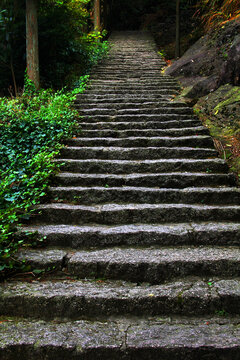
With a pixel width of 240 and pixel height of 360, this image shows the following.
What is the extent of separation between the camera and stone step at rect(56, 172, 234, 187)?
11.0ft

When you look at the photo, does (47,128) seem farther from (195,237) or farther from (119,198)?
(195,237)

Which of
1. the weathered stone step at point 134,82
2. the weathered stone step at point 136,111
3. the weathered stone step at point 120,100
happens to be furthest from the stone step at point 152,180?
the weathered stone step at point 134,82

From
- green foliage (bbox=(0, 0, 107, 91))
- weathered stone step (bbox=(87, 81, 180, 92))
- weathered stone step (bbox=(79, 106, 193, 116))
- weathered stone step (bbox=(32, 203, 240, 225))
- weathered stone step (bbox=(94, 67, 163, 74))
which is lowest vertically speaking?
weathered stone step (bbox=(32, 203, 240, 225))

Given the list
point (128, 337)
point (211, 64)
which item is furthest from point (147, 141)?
point (211, 64)

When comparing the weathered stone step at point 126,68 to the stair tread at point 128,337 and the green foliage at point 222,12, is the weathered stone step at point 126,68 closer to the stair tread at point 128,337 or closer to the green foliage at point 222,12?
the green foliage at point 222,12

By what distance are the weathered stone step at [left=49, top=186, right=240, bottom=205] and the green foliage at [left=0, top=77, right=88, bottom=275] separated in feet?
1.00

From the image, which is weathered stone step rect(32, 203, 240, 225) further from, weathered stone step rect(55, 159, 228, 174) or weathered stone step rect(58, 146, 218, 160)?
weathered stone step rect(58, 146, 218, 160)

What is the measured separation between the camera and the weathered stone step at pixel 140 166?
3592 mm

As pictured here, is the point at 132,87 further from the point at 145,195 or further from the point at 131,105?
the point at 145,195

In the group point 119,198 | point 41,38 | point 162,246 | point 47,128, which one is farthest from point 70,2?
point 162,246

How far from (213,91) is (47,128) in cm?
311

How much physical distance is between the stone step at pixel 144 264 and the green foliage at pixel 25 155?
0.30 m

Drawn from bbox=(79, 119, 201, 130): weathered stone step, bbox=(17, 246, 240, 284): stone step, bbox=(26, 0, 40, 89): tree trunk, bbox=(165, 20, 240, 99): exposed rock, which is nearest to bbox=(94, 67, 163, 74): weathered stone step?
bbox=(165, 20, 240, 99): exposed rock

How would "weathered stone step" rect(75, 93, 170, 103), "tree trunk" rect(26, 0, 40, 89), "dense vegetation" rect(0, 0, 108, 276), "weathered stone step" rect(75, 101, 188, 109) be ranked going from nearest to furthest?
"dense vegetation" rect(0, 0, 108, 276) < "weathered stone step" rect(75, 101, 188, 109) < "weathered stone step" rect(75, 93, 170, 103) < "tree trunk" rect(26, 0, 40, 89)
